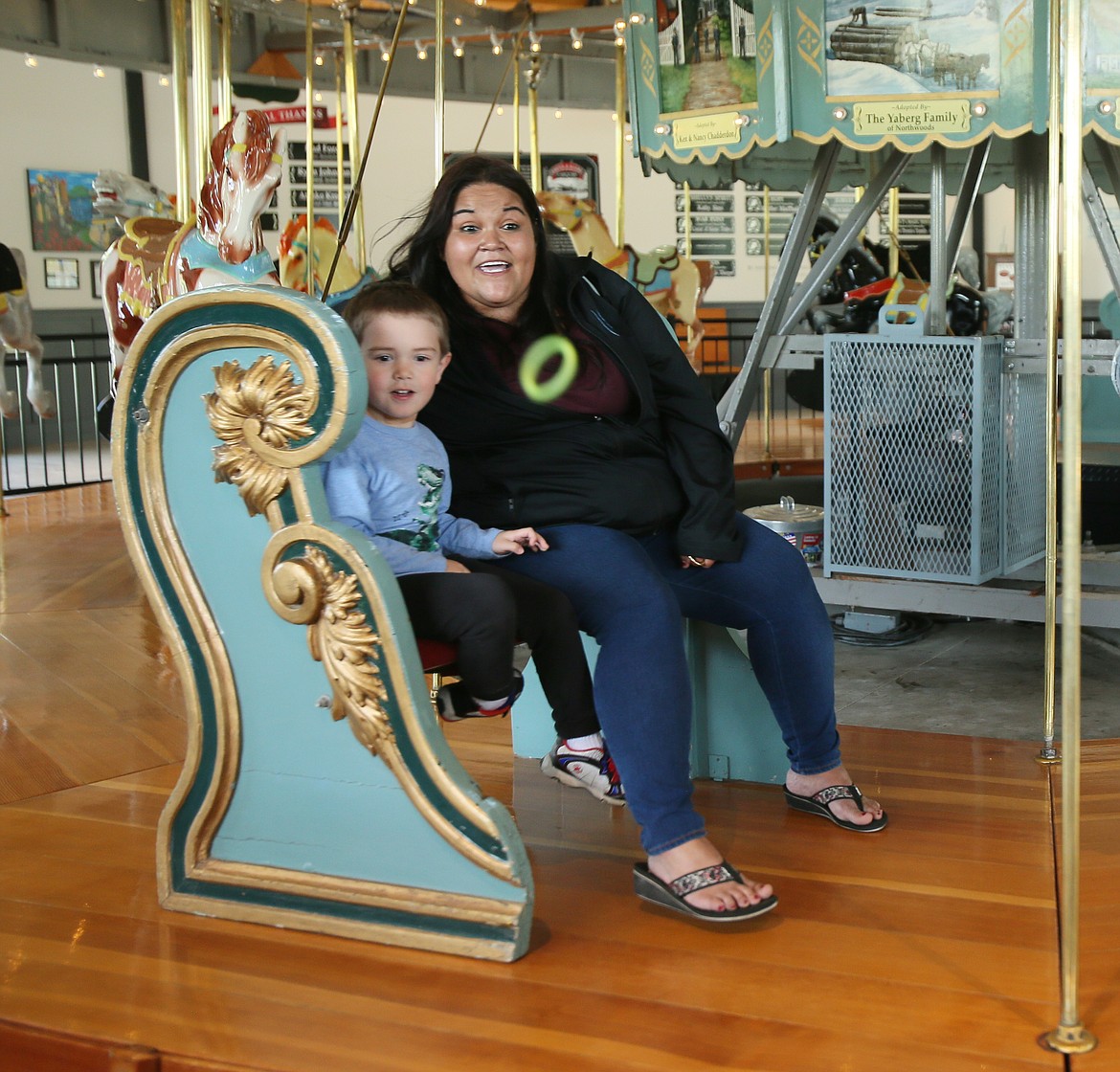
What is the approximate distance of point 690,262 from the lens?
879cm

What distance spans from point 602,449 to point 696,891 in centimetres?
75

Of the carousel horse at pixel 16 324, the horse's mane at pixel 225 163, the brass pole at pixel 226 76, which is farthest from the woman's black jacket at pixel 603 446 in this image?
the carousel horse at pixel 16 324

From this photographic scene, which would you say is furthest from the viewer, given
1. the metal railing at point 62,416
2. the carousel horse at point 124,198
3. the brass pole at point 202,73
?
the metal railing at point 62,416

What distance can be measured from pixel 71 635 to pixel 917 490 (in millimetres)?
2698

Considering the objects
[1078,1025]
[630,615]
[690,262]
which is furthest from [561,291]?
[690,262]

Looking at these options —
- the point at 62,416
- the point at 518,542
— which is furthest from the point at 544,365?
the point at 62,416

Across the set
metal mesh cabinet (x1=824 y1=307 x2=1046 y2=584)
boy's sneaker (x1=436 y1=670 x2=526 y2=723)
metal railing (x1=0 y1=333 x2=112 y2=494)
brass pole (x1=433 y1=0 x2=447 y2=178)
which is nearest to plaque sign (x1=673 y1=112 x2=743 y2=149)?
metal mesh cabinet (x1=824 y1=307 x2=1046 y2=584)

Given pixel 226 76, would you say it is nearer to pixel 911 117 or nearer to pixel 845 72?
pixel 845 72

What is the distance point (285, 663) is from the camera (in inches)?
77.7

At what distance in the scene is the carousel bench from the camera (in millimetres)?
1849

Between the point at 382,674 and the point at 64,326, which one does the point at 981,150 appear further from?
the point at 64,326

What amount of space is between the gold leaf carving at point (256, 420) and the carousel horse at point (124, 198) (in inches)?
197

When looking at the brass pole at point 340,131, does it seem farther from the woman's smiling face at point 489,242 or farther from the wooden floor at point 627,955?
the wooden floor at point 627,955

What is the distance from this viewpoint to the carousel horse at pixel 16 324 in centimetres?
782
